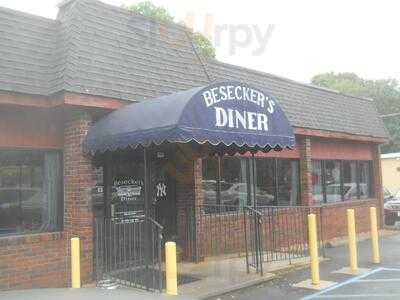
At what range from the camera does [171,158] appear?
1105cm

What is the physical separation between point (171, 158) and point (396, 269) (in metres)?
5.02

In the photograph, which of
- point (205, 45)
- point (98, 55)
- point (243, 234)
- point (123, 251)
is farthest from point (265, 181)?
point (205, 45)

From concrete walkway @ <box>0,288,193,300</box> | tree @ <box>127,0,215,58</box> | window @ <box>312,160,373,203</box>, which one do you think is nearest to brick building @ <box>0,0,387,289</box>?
window @ <box>312,160,373,203</box>

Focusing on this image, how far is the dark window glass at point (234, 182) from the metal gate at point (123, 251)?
359 centimetres

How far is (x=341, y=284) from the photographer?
30.5 ft

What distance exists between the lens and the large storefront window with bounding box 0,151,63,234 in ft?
27.6

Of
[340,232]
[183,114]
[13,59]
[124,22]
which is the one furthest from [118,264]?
[340,232]

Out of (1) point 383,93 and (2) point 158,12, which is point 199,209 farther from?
(1) point 383,93

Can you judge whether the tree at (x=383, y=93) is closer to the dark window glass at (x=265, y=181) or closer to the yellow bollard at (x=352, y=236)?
the dark window glass at (x=265, y=181)

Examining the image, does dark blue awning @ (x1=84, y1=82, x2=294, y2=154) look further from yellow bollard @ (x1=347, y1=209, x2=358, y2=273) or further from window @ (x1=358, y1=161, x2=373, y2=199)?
window @ (x1=358, y1=161, x2=373, y2=199)

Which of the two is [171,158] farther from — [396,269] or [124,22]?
[396,269]

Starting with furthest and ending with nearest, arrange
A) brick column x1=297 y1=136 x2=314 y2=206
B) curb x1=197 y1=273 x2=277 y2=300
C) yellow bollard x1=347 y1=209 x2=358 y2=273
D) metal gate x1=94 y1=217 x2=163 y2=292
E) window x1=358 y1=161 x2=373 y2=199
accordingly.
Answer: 1. window x1=358 y1=161 x2=373 y2=199
2. brick column x1=297 y1=136 x2=314 y2=206
3. yellow bollard x1=347 y1=209 x2=358 y2=273
4. metal gate x1=94 y1=217 x2=163 y2=292
5. curb x1=197 y1=273 x2=277 y2=300

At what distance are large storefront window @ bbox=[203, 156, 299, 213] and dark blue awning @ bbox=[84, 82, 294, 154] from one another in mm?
1699

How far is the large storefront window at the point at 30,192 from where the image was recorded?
27.6 ft
